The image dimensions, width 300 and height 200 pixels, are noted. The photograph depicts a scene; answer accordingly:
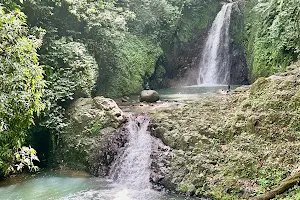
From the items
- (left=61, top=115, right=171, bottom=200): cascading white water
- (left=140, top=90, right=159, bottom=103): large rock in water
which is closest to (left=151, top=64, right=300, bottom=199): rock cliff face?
(left=61, top=115, right=171, bottom=200): cascading white water

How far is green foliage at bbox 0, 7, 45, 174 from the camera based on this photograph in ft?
9.88

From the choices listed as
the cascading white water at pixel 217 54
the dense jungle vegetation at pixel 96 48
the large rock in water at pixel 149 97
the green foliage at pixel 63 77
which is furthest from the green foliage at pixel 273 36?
the green foliage at pixel 63 77

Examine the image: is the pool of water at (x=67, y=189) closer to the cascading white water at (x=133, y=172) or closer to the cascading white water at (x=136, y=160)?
the cascading white water at (x=133, y=172)

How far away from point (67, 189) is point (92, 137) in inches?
83.2

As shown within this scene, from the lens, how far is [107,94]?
15.1m

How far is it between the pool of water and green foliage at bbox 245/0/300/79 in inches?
259

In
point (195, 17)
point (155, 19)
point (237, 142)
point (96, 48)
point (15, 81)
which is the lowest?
point (237, 142)

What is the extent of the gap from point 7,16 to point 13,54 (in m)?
0.34

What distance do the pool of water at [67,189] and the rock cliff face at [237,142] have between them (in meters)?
0.78

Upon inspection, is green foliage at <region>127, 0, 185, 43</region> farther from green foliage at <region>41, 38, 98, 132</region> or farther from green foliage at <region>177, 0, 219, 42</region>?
green foliage at <region>41, 38, 98, 132</region>

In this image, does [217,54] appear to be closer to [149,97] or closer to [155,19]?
[155,19]

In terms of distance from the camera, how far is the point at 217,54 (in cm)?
1955

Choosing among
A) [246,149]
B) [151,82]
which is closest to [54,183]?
[246,149]

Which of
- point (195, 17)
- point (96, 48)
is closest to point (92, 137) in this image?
point (96, 48)
